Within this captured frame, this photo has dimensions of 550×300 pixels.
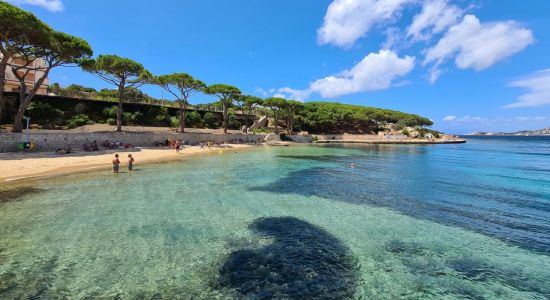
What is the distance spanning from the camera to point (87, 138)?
100ft

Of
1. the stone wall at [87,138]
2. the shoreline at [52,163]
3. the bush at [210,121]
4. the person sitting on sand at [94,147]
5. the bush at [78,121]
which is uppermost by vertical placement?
the bush at [210,121]

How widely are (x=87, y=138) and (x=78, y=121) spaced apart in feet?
53.3

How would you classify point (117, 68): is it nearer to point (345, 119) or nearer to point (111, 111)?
point (111, 111)

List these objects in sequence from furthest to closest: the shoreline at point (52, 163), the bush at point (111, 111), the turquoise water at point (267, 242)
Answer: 1. the bush at point (111, 111)
2. the shoreline at point (52, 163)
3. the turquoise water at point (267, 242)

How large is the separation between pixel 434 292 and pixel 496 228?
6948mm

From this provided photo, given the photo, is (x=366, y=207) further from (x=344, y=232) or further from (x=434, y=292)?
(x=434, y=292)

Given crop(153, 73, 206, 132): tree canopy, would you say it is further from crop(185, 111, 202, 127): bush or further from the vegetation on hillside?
the vegetation on hillside

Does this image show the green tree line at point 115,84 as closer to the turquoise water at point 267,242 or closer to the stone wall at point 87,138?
the stone wall at point 87,138

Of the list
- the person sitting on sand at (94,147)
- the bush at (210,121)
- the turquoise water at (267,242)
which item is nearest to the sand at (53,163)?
the person sitting on sand at (94,147)

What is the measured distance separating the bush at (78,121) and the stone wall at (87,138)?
12922mm

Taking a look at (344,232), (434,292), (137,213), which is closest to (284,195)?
(344,232)

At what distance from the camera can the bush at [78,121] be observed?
42.4m

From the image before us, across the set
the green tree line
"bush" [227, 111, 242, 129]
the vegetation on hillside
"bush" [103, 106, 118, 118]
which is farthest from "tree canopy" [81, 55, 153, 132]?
the vegetation on hillside

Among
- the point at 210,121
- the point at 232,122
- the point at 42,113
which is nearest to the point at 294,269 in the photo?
the point at 42,113
